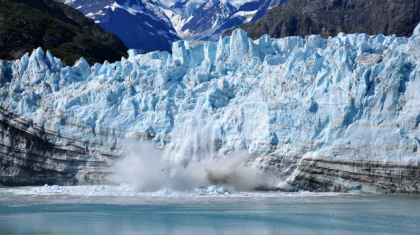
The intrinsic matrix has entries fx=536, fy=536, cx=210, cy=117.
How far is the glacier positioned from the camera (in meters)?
22.8

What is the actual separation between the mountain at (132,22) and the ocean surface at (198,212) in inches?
3362

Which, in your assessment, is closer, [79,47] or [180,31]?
[79,47]

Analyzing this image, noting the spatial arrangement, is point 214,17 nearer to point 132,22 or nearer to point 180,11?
point 180,11

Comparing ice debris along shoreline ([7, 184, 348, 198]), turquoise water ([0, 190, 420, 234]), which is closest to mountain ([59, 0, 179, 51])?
ice debris along shoreline ([7, 184, 348, 198])

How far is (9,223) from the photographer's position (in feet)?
57.7

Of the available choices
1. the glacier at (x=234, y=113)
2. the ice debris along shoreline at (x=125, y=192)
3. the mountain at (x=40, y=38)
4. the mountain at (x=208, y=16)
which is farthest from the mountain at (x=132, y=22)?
the ice debris along shoreline at (x=125, y=192)

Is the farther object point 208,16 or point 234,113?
point 208,16

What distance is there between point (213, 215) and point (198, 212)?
2.84 ft

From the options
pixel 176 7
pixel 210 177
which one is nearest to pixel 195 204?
pixel 210 177

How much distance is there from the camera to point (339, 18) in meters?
65.5

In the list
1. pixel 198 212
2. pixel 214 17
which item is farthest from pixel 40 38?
pixel 214 17

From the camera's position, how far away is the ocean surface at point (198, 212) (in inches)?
656

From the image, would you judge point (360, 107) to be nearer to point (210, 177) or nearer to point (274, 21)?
point (210, 177)

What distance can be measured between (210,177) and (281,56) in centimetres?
791
